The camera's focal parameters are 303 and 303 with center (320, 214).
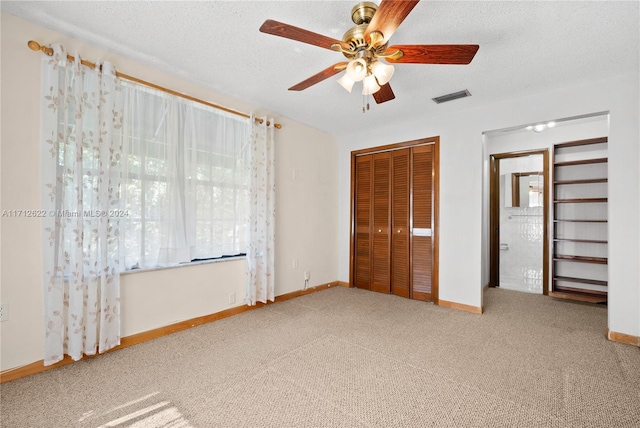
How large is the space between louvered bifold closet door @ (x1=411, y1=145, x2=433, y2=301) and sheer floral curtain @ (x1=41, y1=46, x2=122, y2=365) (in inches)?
133

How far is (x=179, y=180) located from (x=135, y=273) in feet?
3.00

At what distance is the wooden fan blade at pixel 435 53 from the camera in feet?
5.80

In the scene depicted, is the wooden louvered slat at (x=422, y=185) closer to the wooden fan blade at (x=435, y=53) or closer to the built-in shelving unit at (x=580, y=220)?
the built-in shelving unit at (x=580, y=220)

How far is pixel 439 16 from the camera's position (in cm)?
197

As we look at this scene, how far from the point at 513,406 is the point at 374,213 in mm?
3013

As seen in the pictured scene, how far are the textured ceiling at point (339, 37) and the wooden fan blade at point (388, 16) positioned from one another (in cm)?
36

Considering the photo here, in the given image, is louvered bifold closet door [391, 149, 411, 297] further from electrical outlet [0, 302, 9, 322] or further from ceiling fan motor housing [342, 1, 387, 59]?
electrical outlet [0, 302, 9, 322]

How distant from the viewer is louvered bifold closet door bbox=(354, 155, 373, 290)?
15.2 feet

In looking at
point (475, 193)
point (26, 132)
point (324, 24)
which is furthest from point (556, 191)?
point (26, 132)

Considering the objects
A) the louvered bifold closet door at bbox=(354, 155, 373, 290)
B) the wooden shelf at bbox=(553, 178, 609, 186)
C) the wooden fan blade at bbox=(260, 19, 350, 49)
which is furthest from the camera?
the louvered bifold closet door at bbox=(354, 155, 373, 290)

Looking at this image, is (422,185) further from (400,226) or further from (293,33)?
(293,33)

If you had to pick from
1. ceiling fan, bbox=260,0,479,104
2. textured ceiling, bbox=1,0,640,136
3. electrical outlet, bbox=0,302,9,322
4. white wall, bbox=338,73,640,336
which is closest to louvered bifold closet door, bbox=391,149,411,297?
white wall, bbox=338,73,640,336

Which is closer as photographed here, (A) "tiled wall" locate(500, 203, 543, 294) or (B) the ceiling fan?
(B) the ceiling fan

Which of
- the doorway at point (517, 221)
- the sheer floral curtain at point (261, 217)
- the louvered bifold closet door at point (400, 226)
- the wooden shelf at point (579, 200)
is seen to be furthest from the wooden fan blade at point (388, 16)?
the doorway at point (517, 221)
